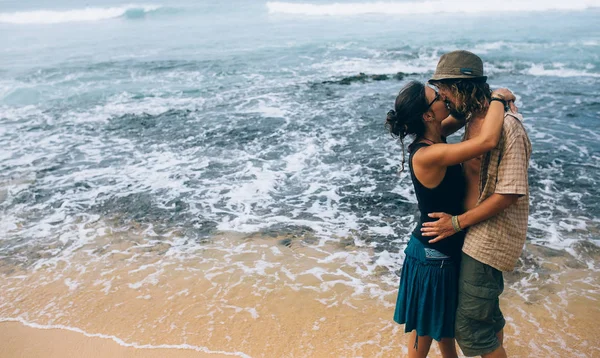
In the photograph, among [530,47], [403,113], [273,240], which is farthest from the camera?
[530,47]

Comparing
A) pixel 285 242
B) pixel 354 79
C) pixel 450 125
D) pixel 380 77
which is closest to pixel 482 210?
pixel 450 125

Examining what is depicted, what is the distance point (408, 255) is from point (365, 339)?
1.43 metres

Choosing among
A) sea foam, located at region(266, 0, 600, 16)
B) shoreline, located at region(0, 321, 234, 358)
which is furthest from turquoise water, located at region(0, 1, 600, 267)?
sea foam, located at region(266, 0, 600, 16)

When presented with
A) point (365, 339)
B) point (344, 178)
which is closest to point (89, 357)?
point (365, 339)

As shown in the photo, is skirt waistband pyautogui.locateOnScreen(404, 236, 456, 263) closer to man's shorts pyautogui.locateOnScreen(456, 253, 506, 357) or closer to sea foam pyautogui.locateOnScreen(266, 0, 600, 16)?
man's shorts pyautogui.locateOnScreen(456, 253, 506, 357)

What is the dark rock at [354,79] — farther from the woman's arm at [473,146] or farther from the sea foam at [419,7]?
the sea foam at [419,7]

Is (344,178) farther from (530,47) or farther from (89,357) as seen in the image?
(530,47)

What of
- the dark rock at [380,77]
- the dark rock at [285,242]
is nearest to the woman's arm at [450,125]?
the dark rock at [285,242]

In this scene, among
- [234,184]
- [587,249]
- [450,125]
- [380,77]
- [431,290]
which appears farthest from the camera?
[380,77]

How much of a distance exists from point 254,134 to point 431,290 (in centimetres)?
798

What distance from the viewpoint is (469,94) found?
266cm

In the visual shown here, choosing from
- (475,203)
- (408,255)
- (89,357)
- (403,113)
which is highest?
(403,113)

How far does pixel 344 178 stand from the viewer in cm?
797

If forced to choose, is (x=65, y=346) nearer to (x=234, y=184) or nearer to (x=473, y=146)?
(x=473, y=146)
